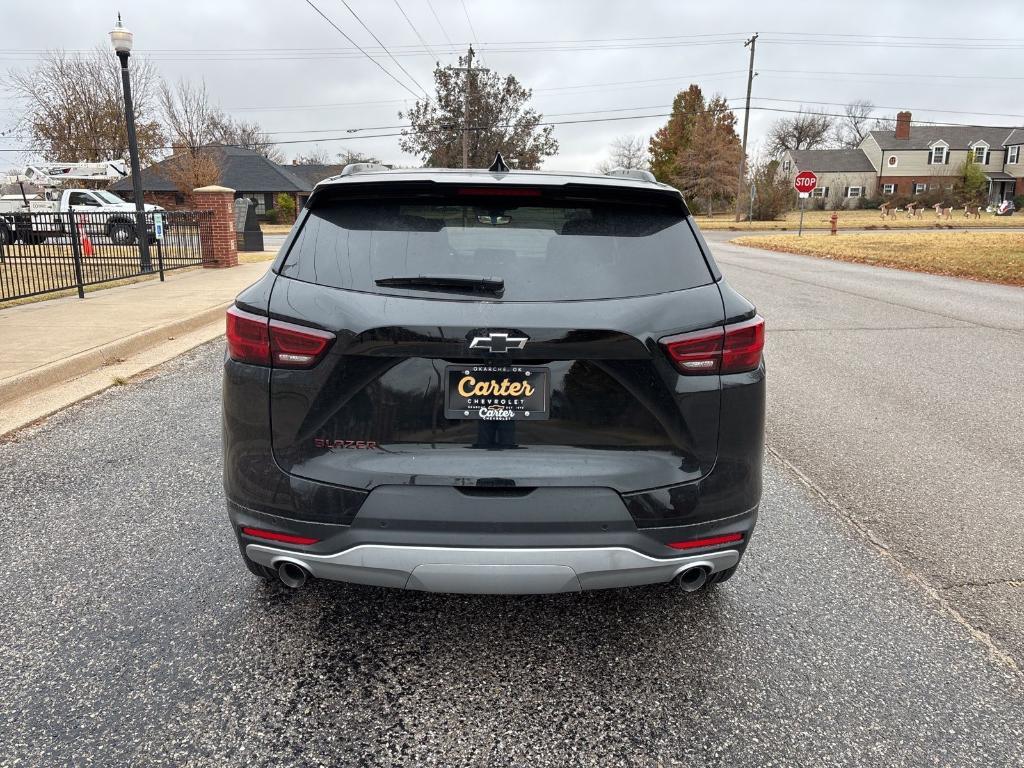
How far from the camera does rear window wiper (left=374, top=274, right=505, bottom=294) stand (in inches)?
93.2

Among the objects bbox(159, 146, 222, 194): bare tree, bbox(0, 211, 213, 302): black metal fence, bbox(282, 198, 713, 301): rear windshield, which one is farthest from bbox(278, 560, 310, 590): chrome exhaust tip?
bbox(159, 146, 222, 194): bare tree

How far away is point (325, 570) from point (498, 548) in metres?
0.60

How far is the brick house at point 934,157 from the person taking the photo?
8019 centimetres

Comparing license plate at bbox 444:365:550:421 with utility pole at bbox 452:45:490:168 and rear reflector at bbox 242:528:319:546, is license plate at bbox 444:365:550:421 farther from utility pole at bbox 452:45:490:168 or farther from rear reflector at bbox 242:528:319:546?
utility pole at bbox 452:45:490:168

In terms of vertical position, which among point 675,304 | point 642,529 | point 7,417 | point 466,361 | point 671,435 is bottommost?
point 7,417

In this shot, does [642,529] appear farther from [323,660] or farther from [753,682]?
[323,660]

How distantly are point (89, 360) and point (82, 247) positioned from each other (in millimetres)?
7135

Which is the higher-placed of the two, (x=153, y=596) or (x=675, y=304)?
(x=675, y=304)

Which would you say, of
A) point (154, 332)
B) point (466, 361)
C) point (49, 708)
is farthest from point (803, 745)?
point (154, 332)

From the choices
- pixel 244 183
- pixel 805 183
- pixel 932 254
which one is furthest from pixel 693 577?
pixel 244 183

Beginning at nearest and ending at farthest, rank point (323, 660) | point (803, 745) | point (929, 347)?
point (803, 745) < point (323, 660) < point (929, 347)

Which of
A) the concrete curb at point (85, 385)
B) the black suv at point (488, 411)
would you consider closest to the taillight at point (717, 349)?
the black suv at point (488, 411)

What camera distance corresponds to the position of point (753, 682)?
2.59m

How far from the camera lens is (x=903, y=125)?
81.6 metres
